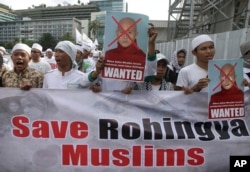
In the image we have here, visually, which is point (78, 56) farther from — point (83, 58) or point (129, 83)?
point (129, 83)

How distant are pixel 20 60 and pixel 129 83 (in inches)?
46.1

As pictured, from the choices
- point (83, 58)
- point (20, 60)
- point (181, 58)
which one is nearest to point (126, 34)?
point (20, 60)

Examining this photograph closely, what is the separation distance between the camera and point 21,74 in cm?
308

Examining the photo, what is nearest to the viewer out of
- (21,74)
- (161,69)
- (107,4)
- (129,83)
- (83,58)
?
(129,83)

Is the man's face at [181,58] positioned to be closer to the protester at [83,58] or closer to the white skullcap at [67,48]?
the protester at [83,58]

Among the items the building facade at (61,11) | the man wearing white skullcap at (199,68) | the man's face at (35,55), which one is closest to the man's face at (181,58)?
the man wearing white skullcap at (199,68)

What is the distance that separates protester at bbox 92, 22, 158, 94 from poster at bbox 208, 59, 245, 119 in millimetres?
A: 517

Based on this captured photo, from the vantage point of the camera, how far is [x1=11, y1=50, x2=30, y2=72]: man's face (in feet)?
10.1

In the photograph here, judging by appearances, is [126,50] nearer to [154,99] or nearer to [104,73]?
[104,73]

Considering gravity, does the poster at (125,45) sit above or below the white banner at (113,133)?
above

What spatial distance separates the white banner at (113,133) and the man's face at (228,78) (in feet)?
0.84

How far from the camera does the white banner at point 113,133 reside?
107 inches

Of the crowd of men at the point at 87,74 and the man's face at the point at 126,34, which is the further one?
the crowd of men at the point at 87,74

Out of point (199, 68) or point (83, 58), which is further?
point (83, 58)
